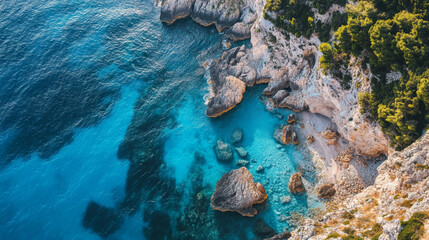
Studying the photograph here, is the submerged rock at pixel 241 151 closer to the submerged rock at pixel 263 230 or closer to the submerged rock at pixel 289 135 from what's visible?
the submerged rock at pixel 289 135

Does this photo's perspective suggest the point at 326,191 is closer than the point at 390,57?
No

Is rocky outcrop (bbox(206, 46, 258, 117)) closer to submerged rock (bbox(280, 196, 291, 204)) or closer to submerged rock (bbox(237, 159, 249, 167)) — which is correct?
submerged rock (bbox(237, 159, 249, 167))

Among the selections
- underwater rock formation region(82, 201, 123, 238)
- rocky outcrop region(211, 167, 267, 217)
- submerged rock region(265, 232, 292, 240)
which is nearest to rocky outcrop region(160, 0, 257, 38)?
rocky outcrop region(211, 167, 267, 217)

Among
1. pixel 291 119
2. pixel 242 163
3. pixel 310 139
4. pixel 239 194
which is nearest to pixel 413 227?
pixel 239 194

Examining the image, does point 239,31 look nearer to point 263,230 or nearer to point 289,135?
point 289,135

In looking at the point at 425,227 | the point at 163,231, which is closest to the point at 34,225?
the point at 163,231

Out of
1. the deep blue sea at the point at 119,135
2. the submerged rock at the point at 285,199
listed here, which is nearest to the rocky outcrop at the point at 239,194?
the deep blue sea at the point at 119,135

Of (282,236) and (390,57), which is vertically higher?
(390,57)
